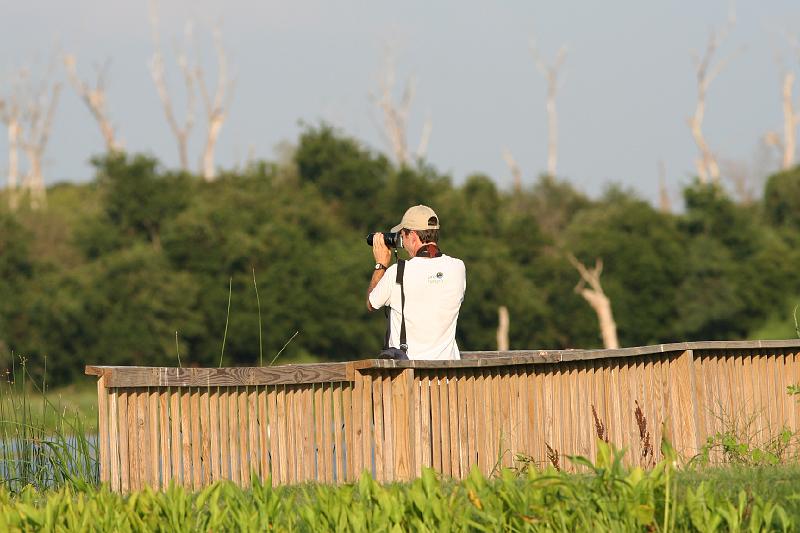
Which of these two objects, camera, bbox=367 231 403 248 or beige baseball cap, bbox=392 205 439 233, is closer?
beige baseball cap, bbox=392 205 439 233

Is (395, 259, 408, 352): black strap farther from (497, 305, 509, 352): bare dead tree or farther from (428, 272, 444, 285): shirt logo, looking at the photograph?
(497, 305, 509, 352): bare dead tree

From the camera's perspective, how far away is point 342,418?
788 centimetres

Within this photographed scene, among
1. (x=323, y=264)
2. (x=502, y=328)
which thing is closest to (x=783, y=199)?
(x=502, y=328)

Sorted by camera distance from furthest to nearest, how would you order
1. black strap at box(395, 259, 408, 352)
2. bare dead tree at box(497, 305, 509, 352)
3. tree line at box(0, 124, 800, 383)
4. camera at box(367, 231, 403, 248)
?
bare dead tree at box(497, 305, 509, 352), tree line at box(0, 124, 800, 383), camera at box(367, 231, 403, 248), black strap at box(395, 259, 408, 352)

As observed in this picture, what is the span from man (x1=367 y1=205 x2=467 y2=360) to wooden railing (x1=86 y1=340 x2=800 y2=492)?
0.25m

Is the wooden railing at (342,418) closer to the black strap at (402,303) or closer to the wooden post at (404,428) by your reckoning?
the wooden post at (404,428)

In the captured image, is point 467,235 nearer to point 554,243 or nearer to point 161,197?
point 554,243

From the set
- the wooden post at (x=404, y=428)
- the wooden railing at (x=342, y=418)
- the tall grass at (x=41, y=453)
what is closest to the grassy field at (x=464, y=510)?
the wooden railing at (x=342, y=418)

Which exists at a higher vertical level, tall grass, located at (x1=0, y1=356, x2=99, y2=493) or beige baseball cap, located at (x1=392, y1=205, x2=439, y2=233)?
beige baseball cap, located at (x1=392, y1=205, x2=439, y2=233)

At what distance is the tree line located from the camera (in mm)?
40031

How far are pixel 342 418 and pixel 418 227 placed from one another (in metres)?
1.16

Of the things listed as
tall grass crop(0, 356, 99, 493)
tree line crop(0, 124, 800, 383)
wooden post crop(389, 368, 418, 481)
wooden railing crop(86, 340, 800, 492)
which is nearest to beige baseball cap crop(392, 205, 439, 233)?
wooden railing crop(86, 340, 800, 492)

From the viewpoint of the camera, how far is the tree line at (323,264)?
40031 mm

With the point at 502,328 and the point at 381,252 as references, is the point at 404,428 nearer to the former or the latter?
the point at 381,252
